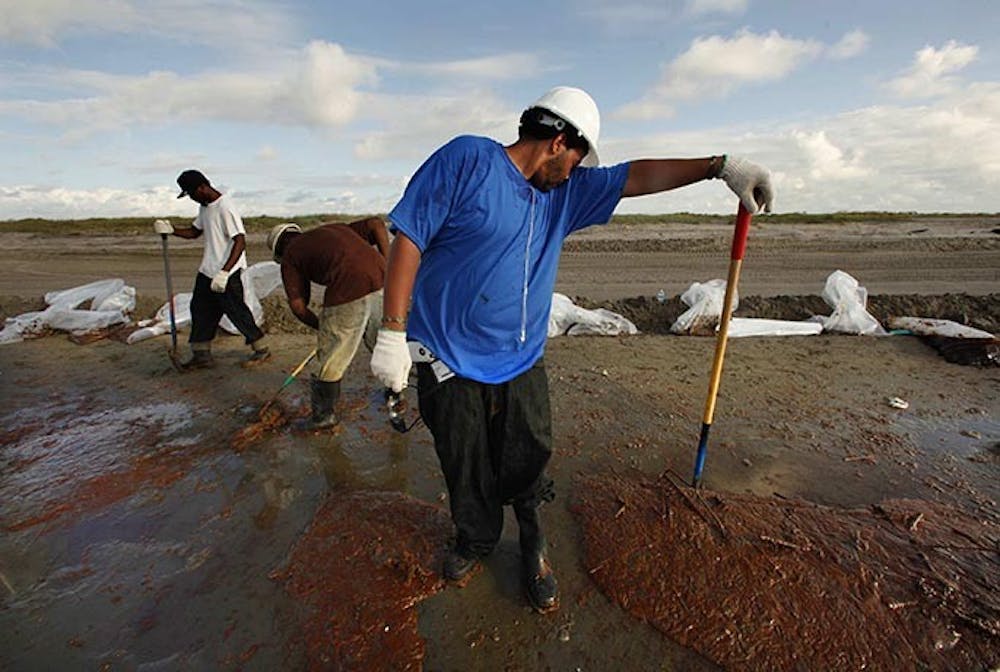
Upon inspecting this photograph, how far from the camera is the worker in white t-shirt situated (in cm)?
440

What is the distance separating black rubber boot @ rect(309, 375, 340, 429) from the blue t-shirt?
1.91 meters

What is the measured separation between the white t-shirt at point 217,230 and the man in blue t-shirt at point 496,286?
3.26 metres

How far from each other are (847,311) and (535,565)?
4.98 meters

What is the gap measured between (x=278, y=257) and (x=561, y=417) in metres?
2.26

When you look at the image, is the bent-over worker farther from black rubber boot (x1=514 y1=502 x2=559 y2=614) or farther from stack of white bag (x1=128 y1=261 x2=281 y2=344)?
stack of white bag (x1=128 y1=261 x2=281 y2=344)

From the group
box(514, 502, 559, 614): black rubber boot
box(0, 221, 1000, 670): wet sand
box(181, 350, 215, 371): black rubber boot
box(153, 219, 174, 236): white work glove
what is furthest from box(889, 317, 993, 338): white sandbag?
box(153, 219, 174, 236): white work glove

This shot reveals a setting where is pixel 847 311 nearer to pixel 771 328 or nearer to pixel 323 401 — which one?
pixel 771 328

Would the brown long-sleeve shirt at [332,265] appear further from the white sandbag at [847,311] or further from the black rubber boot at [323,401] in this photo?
the white sandbag at [847,311]

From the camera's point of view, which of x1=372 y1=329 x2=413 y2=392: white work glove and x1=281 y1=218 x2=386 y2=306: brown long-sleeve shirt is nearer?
x1=372 y1=329 x2=413 y2=392: white work glove

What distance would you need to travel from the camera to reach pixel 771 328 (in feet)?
18.4

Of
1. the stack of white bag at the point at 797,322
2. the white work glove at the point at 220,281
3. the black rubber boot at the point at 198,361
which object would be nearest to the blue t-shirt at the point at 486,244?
the white work glove at the point at 220,281

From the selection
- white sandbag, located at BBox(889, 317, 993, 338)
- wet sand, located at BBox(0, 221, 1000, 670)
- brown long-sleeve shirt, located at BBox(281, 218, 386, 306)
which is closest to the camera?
wet sand, located at BBox(0, 221, 1000, 670)

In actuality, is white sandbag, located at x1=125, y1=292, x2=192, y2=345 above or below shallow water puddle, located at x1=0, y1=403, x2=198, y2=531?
above

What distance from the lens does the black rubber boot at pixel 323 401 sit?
3588 millimetres
